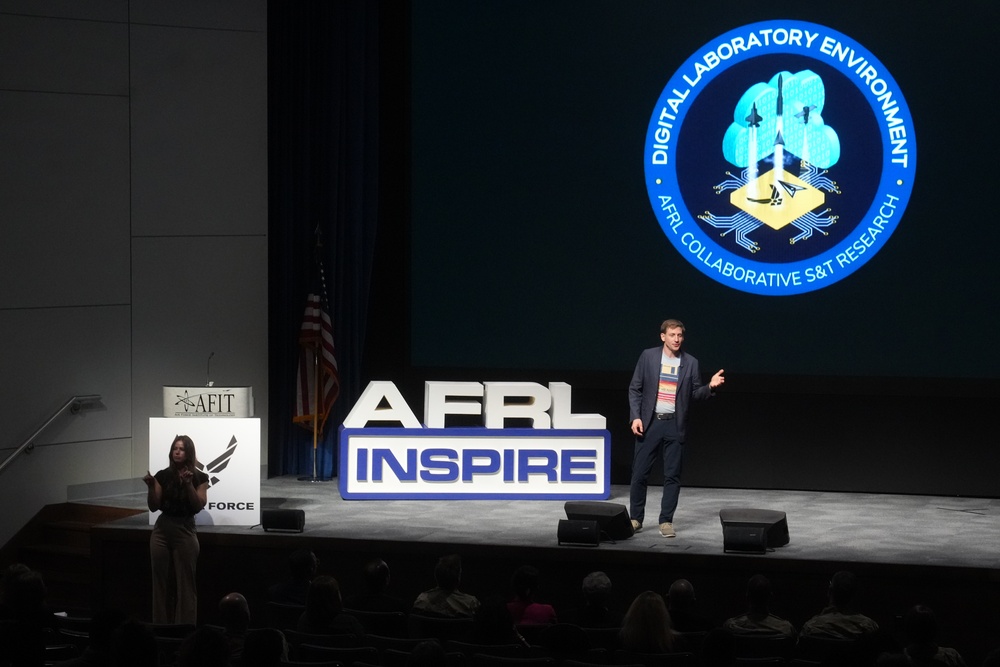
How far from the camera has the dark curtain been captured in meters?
10.7

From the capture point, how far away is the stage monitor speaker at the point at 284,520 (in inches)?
325

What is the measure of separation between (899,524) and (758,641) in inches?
132

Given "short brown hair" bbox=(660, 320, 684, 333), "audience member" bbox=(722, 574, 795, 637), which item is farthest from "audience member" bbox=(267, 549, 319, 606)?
"short brown hair" bbox=(660, 320, 684, 333)

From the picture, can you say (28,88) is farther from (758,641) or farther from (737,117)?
(758,641)

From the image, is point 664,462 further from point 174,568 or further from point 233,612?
point 233,612

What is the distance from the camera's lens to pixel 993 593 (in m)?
7.40

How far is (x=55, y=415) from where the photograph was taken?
9758 mm

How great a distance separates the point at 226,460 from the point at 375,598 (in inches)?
102

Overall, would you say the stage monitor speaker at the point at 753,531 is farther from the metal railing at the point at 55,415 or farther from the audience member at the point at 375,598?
the metal railing at the point at 55,415

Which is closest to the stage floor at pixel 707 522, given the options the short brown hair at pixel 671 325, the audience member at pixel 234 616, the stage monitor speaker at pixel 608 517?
the stage monitor speaker at pixel 608 517

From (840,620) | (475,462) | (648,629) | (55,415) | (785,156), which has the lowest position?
(840,620)

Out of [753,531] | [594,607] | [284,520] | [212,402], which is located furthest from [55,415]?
[594,607]

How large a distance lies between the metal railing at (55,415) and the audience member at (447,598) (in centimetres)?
428

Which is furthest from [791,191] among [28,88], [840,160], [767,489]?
[28,88]
